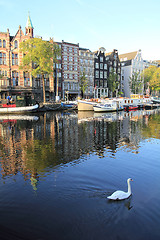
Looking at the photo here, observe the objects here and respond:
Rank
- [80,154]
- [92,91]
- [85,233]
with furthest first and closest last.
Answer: [92,91] → [80,154] → [85,233]

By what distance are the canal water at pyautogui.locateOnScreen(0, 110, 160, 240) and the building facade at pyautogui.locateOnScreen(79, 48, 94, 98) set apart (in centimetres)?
6062

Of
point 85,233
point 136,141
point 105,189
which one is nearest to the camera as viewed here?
point 85,233

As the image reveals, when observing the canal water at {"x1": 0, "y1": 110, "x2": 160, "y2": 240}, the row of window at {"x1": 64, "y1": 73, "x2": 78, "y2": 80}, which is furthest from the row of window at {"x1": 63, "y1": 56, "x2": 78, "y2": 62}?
the canal water at {"x1": 0, "y1": 110, "x2": 160, "y2": 240}

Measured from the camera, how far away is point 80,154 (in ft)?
44.5

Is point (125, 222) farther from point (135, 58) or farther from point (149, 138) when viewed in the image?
point (135, 58)

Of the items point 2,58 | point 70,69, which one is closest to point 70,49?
point 70,69

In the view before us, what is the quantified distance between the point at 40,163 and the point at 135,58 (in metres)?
91.1

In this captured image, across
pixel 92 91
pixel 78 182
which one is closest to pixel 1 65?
pixel 92 91

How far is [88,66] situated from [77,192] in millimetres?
70003

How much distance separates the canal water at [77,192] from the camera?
605cm

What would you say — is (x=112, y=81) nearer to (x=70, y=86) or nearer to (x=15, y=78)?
(x=70, y=86)

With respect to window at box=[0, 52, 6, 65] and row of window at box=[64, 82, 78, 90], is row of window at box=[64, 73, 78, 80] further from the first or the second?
A: window at box=[0, 52, 6, 65]

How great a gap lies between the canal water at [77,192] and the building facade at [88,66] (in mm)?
60616

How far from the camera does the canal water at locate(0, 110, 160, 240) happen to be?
605 centimetres
